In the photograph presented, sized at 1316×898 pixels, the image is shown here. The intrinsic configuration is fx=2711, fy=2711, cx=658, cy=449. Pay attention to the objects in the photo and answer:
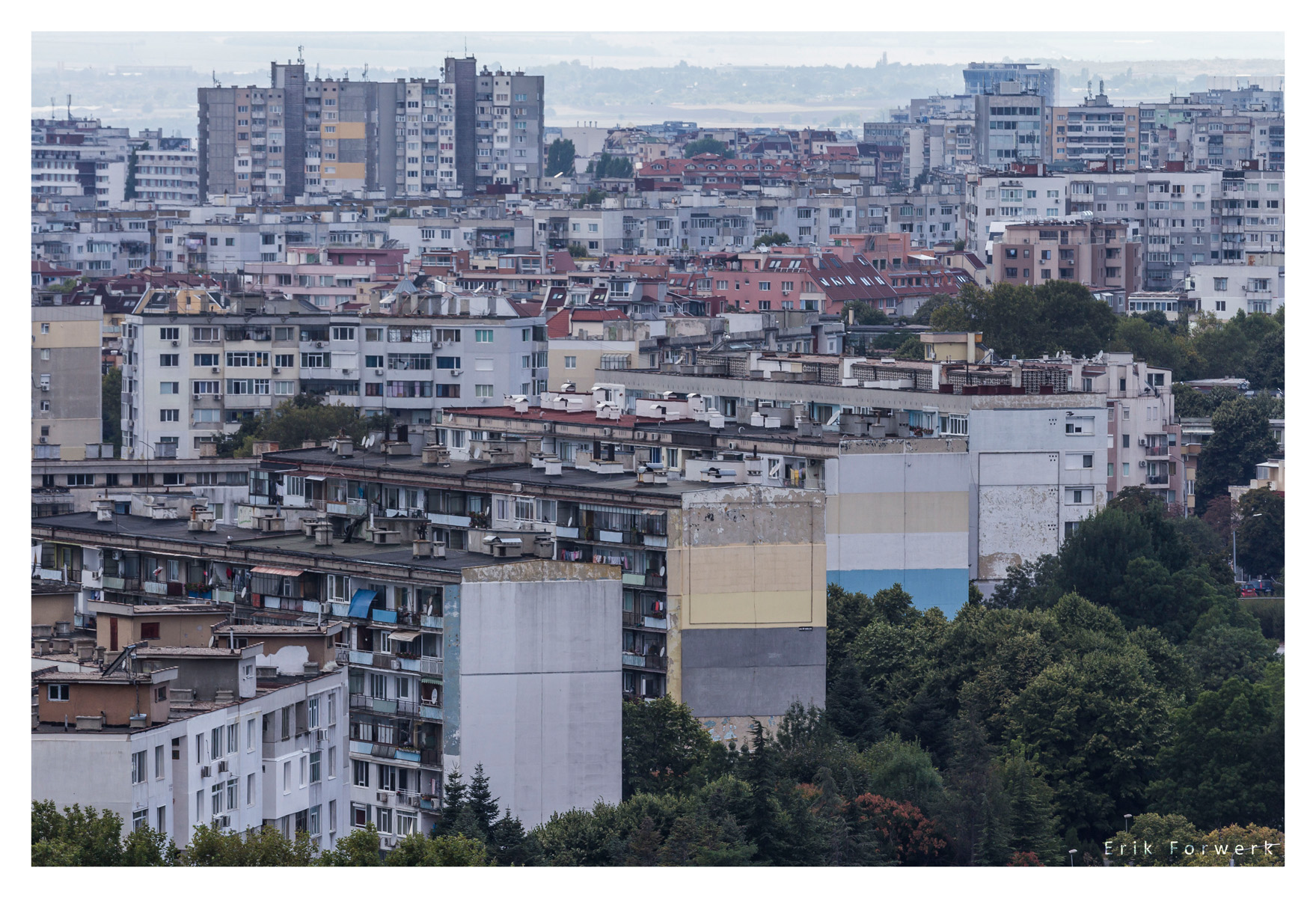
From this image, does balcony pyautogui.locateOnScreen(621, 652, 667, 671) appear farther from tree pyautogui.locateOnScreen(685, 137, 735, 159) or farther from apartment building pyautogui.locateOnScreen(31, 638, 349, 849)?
tree pyautogui.locateOnScreen(685, 137, 735, 159)

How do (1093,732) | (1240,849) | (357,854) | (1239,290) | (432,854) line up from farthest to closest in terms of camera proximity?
(1239,290)
(1093,732)
(1240,849)
(432,854)
(357,854)

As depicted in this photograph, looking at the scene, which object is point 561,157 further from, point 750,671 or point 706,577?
point 750,671

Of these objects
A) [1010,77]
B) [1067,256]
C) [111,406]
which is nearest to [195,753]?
[111,406]

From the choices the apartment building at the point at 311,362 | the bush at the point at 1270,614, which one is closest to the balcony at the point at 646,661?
the bush at the point at 1270,614

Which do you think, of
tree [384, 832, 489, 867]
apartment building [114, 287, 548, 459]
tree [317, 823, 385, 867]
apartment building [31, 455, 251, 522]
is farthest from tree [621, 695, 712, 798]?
apartment building [114, 287, 548, 459]

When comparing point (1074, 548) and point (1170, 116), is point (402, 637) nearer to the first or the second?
point (1074, 548)

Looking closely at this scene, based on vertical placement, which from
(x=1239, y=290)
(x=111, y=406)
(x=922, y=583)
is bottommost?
(x=922, y=583)

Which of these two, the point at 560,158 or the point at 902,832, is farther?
the point at 560,158

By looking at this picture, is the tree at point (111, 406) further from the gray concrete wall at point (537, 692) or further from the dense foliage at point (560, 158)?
the dense foliage at point (560, 158)
